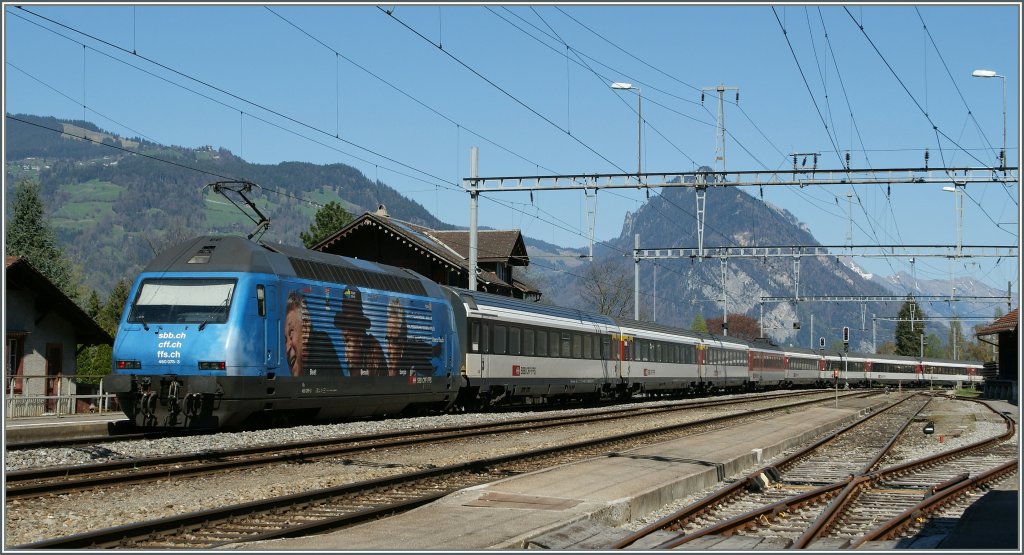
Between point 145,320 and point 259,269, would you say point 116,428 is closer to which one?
point 145,320

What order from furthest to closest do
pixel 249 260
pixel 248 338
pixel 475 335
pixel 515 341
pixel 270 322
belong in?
pixel 515 341, pixel 475 335, pixel 270 322, pixel 249 260, pixel 248 338

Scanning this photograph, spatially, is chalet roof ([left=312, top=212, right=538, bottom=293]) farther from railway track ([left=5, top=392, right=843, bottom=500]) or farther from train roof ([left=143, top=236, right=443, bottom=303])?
railway track ([left=5, top=392, right=843, bottom=500])

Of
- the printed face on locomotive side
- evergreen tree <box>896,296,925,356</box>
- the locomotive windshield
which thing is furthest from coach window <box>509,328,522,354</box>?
evergreen tree <box>896,296,925,356</box>

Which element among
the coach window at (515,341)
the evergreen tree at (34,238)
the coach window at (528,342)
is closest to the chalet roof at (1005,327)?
the coach window at (528,342)

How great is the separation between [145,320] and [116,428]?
2.11 metres

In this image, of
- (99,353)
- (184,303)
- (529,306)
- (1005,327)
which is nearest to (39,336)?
(99,353)

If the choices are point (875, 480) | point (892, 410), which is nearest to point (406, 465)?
point (875, 480)

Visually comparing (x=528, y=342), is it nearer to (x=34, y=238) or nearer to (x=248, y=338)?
(x=248, y=338)

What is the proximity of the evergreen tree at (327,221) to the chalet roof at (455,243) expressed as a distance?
29.8 ft

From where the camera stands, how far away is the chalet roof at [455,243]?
61.4 metres

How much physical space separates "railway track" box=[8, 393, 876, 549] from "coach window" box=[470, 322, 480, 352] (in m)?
13.5

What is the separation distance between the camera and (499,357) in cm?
3362

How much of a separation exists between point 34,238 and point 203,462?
271 ft

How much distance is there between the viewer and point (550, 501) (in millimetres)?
12953
